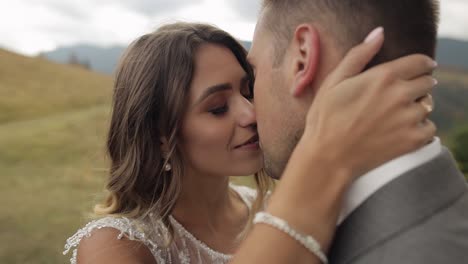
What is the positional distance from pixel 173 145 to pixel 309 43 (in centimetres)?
156

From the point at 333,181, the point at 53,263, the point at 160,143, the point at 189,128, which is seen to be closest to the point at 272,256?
the point at 333,181

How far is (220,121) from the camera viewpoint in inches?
115

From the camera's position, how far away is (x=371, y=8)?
160 cm

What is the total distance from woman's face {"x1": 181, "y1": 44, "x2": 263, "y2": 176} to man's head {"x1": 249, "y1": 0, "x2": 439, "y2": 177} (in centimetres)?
99

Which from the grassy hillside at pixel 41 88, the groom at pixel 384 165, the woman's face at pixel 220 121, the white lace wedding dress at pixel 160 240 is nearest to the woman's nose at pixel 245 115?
the woman's face at pixel 220 121

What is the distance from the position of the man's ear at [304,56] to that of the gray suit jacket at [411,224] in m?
0.42

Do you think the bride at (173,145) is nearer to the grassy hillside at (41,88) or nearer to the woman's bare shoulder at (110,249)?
the woman's bare shoulder at (110,249)

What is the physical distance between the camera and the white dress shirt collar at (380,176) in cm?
145

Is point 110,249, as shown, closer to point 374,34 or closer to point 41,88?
point 374,34

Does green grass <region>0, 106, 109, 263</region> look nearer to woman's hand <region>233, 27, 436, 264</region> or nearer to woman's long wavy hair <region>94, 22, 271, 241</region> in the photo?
woman's long wavy hair <region>94, 22, 271, 241</region>

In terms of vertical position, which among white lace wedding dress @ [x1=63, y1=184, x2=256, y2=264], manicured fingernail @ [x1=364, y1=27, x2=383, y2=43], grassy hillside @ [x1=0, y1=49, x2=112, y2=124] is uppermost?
manicured fingernail @ [x1=364, y1=27, x2=383, y2=43]

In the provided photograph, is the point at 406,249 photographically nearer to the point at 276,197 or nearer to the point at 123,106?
the point at 276,197

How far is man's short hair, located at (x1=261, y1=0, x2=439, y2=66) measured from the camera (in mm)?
1580

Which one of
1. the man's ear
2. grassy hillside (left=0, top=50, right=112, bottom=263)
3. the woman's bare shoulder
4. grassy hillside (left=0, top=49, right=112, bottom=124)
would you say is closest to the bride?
the woman's bare shoulder
